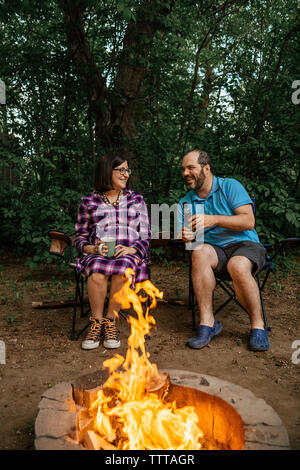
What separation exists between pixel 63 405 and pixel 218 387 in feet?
2.20

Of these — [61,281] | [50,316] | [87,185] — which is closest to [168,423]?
[50,316]

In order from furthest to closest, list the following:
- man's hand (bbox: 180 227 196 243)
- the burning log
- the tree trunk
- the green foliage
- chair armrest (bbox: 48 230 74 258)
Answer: the green foliage → the tree trunk → chair armrest (bbox: 48 230 74 258) → man's hand (bbox: 180 227 196 243) → the burning log

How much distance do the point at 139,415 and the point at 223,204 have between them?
189 cm

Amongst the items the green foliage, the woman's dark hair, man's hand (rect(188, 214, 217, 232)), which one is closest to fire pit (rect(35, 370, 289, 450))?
man's hand (rect(188, 214, 217, 232))

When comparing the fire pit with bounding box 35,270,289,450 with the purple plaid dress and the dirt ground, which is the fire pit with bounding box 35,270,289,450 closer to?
the dirt ground

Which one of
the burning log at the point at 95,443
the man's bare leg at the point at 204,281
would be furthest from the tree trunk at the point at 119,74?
the burning log at the point at 95,443

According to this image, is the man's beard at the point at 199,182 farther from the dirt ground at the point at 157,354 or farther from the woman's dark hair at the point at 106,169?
the dirt ground at the point at 157,354

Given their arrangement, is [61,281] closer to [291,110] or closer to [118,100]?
[118,100]

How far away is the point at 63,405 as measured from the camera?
160 centimetres

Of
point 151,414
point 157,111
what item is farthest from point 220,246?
point 157,111

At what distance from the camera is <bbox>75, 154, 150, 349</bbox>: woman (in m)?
2.83

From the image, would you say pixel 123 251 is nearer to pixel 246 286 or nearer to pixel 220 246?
pixel 220 246

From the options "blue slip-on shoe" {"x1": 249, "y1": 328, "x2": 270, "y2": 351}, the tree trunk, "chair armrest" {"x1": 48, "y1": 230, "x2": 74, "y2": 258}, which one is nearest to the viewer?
"blue slip-on shoe" {"x1": 249, "y1": 328, "x2": 270, "y2": 351}

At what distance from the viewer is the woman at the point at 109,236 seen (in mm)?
2832
